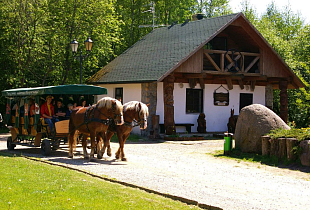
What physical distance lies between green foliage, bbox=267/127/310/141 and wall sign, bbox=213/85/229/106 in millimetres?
10302

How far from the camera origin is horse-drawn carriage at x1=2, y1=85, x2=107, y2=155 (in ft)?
46.6

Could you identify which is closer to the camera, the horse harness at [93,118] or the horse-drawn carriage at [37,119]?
the horse harness at [93,118]

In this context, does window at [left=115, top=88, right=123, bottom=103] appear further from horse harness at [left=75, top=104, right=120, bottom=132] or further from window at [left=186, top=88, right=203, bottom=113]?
horse harness at [left=75, top=104, right=120, bottom=132]

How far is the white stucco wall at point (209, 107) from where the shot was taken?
2317 centimetres

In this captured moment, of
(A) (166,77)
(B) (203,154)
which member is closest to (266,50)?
(A) (166,77)

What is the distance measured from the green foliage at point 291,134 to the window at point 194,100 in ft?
31.5

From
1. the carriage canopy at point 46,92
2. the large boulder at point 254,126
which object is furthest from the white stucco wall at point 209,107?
the carriage canopy at point 46,92

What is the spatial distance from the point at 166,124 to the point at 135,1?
18.8 meters

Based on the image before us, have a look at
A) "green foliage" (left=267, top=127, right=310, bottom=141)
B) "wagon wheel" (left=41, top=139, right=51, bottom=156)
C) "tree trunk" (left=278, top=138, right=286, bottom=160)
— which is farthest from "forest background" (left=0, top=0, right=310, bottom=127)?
"wagon wheel" (left=41, top=139, right=51, bottom=156)

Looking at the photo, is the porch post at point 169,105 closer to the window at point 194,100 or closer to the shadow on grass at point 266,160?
the window at point 194,100

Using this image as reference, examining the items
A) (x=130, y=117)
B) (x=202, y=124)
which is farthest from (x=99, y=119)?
(x=202, y=124)

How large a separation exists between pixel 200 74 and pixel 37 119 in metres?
10.0

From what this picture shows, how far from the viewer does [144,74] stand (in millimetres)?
22281

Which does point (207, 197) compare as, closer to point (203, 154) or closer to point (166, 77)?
point (203, 154)
